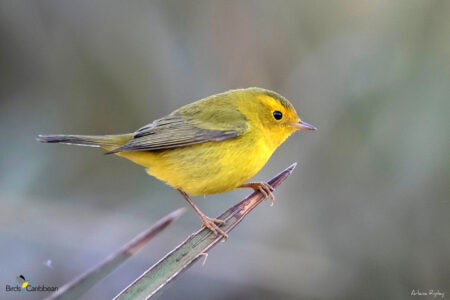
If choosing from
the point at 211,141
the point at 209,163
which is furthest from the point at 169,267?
the point at 211,141

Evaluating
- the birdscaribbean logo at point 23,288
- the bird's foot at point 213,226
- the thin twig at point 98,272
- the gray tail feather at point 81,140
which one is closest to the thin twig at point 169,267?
the thin twig at point 98,272

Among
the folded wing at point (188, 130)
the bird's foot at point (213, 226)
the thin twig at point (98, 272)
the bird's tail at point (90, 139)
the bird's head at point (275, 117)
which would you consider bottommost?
the thin twig at point (98, 272)

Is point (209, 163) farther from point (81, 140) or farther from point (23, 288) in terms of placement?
point (23, 288)

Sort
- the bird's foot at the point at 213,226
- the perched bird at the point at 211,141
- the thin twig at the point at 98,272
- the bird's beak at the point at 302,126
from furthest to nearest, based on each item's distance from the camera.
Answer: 1. the bird's beak at the point at 302,126
2. the perched bird at the point at 211,141
3. the bird's foot at the point at 213,226
4. the thin twig at the point at 98,272

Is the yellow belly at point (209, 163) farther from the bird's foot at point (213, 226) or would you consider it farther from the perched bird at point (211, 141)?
the bird's foot at point (213, 226)

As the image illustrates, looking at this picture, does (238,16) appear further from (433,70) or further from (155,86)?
(433,70)

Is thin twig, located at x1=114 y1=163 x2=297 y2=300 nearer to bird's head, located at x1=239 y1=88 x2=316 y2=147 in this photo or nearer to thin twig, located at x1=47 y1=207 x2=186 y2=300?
thin twig, located at x1=47 y1=207 x2=186 y2=300

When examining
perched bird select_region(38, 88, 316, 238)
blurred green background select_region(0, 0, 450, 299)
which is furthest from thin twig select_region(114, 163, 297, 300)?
blurred green background select_region(0, 0, 450, 299)
